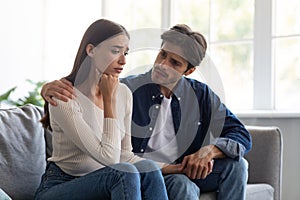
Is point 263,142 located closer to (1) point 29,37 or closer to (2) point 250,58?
(2) point 250,58

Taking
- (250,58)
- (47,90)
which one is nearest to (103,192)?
(47,90)

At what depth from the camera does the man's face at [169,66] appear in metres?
1.94

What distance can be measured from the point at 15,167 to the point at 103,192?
44 cm

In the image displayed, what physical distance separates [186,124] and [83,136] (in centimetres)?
53

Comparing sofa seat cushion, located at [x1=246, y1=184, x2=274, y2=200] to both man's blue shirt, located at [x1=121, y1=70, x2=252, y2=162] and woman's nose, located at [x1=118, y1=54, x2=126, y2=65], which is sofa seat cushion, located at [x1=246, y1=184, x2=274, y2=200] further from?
woman's nose, located at [x1=118, y1=54, x2=126, y2=65]

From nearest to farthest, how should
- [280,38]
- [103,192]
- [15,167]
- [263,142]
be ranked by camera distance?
[103,192], [15,167], [263,142], [280,38]

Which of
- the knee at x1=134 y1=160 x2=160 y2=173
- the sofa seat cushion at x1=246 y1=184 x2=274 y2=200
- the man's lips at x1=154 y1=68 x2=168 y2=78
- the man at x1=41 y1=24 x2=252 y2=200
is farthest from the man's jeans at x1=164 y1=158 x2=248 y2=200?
the man's lips at x1=154 y1=68 x2=168 y2=78

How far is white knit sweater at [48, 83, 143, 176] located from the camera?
1.72m

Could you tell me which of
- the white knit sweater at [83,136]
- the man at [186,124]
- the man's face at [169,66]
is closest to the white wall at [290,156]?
the man at [186,124]

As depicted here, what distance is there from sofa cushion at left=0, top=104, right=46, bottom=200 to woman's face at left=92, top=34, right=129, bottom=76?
1.39 feet

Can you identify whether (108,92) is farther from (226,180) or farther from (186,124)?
(226,180)

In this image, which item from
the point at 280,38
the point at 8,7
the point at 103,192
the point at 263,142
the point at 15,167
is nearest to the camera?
the point at 103,192

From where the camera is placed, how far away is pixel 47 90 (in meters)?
1.76

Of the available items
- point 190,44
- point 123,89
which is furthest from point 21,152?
point 190,44
